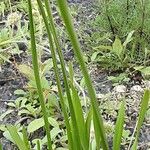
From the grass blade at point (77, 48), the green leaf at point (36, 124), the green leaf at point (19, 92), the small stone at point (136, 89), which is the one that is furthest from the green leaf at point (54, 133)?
the grass blade at point (77, 48)

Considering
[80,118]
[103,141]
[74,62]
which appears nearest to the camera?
[103,141]

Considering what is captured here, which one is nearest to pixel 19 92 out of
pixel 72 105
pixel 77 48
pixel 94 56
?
pixel 94 56

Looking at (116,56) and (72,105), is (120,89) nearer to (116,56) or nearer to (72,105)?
(116,56)

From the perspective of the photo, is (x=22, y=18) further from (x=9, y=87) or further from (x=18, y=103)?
(x=18, y=103)

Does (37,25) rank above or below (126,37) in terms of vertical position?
above

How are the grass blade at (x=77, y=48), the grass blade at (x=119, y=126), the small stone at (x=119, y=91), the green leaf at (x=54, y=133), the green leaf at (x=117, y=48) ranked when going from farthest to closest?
1. the green leaf at (x=117, y=48)
2. the small stone at (x=119, y=91)
3. the green leaf at (x=54, y=133)
4. the grass blade at (x=119, y=126)
5. the grass blade at (x=77, y=48)

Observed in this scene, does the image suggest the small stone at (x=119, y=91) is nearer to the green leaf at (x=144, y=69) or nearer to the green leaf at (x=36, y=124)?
the green leaf at (x=144, y=69)

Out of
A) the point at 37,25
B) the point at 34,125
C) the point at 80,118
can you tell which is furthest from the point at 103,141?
the point at 37,25

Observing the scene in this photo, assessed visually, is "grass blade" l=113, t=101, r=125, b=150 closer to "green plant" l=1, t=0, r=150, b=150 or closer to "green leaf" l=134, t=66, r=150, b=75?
"green plant" l=1, t=0, r=150, b=150

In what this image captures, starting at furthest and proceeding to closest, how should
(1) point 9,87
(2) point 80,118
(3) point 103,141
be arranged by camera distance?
1. (1) point 9,87
2. (2) point 80,118
3. (3) point 103,141

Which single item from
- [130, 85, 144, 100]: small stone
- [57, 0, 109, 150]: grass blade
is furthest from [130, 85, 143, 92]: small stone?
[57, 0, 109, 150]: grass blade

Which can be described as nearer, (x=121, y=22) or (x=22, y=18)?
(x=121, y=22)
